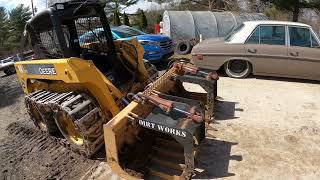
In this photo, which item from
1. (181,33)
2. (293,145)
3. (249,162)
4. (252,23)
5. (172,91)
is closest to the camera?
(249,162)

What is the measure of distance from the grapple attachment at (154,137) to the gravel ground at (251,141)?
51cm

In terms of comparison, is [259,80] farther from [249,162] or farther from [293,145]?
[249,162]

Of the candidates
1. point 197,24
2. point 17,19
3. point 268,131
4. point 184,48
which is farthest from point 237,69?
point 17,19

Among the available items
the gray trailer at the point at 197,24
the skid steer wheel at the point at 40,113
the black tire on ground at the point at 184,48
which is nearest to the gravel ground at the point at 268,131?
the skid steer wheel at the point at 40,113

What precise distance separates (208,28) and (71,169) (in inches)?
563

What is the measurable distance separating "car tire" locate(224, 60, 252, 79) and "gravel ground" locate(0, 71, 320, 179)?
99cm

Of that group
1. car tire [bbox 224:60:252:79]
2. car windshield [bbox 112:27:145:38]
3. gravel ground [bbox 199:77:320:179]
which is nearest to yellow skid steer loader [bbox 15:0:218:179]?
gravel ground [bbox 199:77:320:179]

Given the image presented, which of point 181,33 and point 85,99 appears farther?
point 181,33

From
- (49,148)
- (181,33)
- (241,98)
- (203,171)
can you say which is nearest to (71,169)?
(49,148)

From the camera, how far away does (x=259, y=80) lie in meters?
9.34

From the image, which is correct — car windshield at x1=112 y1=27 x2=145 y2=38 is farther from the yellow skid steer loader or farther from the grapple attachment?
the grapple attachment

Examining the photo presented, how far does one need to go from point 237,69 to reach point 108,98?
17.1 feet

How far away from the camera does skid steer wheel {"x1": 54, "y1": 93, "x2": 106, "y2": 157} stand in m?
5.05

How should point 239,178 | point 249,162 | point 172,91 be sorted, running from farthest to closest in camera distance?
1. point 172,91
2. point 249,162
3. point 239,178
